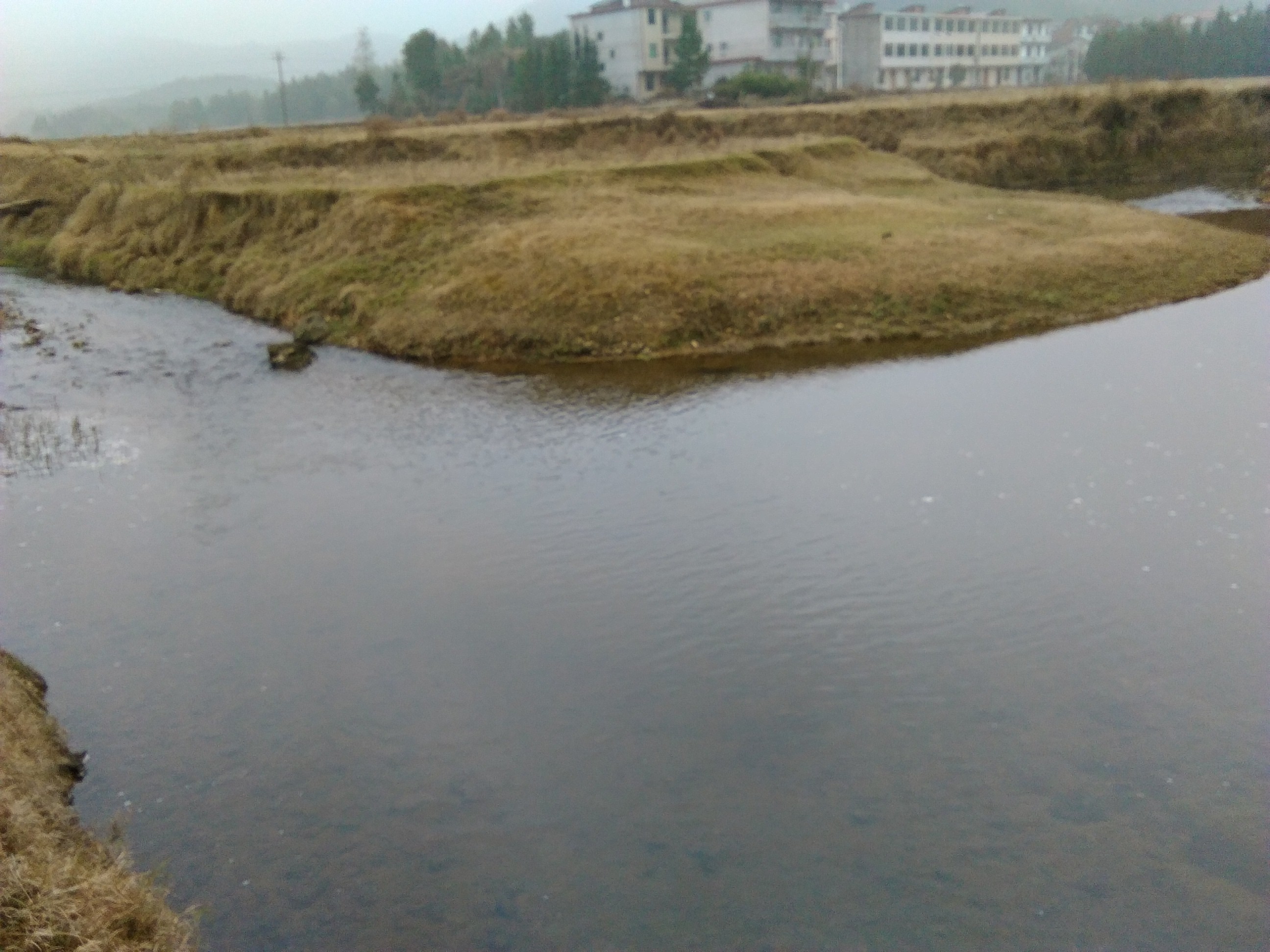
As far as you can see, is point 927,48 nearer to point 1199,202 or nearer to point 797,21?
point 797,21

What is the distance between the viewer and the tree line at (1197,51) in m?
121

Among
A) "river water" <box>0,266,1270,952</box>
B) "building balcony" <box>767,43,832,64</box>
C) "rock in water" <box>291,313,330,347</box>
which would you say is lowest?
"river water" <box>0,266,1270,952</box>

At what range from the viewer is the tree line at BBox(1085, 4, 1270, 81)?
121 m

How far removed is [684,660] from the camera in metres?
13.3

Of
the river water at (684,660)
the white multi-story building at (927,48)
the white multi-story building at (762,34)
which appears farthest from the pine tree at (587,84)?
the river water at (684,660)

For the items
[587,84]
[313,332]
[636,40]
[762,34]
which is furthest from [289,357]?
[762,34]

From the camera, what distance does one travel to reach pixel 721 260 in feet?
103

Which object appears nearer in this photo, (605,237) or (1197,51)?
(605,237)

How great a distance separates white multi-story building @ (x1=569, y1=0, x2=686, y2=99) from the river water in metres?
86.1

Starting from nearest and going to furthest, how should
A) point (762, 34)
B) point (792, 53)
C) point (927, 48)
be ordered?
point (762, 34) → point (792, 53) → point (927, 48)

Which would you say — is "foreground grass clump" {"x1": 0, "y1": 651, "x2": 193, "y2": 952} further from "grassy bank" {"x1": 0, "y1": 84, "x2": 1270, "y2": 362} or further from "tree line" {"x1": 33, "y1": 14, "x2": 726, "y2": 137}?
"tree line" {"x1": 33, "y1": 14, "x2": 726, "y2": 137}

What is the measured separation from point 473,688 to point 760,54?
102 metres

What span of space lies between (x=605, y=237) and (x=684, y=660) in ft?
72.6

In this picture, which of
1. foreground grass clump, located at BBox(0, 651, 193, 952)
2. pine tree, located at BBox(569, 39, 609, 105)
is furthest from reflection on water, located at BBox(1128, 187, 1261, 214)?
pine tree, located at BBox(569, 39, 609, 105)
